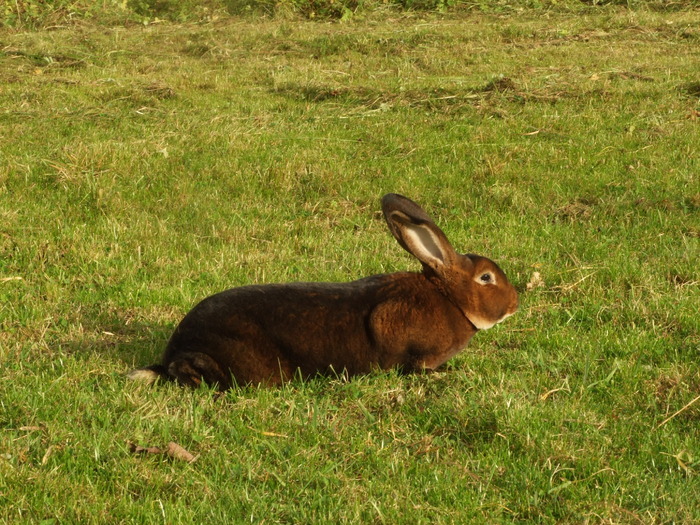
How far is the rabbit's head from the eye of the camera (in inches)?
196

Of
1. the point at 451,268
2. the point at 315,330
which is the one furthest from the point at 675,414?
the point at 315,330

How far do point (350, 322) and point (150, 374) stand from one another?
1064 millimetres

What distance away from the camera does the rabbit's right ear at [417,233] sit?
4.95 meters

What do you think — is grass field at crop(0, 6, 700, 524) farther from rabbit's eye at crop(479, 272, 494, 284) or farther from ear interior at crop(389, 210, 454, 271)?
ear interior at crop(389, 210, 454, 271)

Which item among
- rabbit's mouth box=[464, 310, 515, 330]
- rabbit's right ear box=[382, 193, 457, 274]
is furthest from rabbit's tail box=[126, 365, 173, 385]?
rabbit's mouth box=[464, 310, 515, 330]

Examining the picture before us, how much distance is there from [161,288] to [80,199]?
2.23 m

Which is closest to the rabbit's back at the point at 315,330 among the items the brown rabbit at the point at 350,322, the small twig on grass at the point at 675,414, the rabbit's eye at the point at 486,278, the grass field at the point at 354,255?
the brown rabbit at the point at 350,322

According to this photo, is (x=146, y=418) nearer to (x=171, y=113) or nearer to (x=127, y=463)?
(x=127, y=463)

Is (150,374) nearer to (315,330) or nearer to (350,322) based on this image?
(315,330)

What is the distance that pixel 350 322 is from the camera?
4.89 metres

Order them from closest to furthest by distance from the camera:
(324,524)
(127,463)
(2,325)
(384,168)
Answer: (324,524) < (127,463) < (2,325) < (384,168)

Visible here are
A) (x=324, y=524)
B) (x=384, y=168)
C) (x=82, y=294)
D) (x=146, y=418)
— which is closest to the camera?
(x=324, y=524)

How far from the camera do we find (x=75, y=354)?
5.30 meters

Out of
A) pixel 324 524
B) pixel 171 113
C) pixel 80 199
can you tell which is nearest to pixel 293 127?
pixel 171 113
